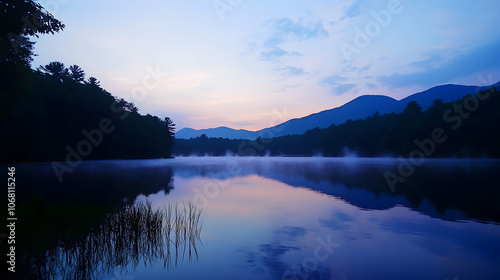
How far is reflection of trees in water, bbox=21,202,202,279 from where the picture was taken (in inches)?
313

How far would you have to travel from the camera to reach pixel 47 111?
68.1m

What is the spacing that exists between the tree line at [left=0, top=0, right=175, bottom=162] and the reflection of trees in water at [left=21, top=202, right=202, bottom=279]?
15145 mm

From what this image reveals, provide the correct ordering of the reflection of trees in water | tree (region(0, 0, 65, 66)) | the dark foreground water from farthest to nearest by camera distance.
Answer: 1. tree (region(0, 0, 65, 66))
2. the dark foreground water
3. the reflection of trees in water

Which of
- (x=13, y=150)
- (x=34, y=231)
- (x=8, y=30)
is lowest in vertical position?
(x=34, y=231)

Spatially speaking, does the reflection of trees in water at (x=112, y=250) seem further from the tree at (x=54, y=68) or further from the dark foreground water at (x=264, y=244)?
the tree at (x=54, y=68)

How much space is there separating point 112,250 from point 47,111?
7357cm

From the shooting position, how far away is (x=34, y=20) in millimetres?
18062

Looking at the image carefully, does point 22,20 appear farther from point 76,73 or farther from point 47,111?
point 76,73

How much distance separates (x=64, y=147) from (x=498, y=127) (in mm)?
125706

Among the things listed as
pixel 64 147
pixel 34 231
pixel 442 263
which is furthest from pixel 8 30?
pixel 64 147

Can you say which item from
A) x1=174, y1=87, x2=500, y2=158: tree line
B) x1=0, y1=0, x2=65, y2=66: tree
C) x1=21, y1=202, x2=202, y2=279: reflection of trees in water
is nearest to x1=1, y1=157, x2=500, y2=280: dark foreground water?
x1=21, y1=202, x2=202, y2=279: reflection of trees in water

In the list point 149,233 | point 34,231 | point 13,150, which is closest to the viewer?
point 34,231

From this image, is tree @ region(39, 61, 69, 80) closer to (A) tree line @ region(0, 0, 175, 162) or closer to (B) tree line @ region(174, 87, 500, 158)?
(A) tree line @ region(0, 0, 175, 162)

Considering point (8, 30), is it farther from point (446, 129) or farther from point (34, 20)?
point (446, 129)
